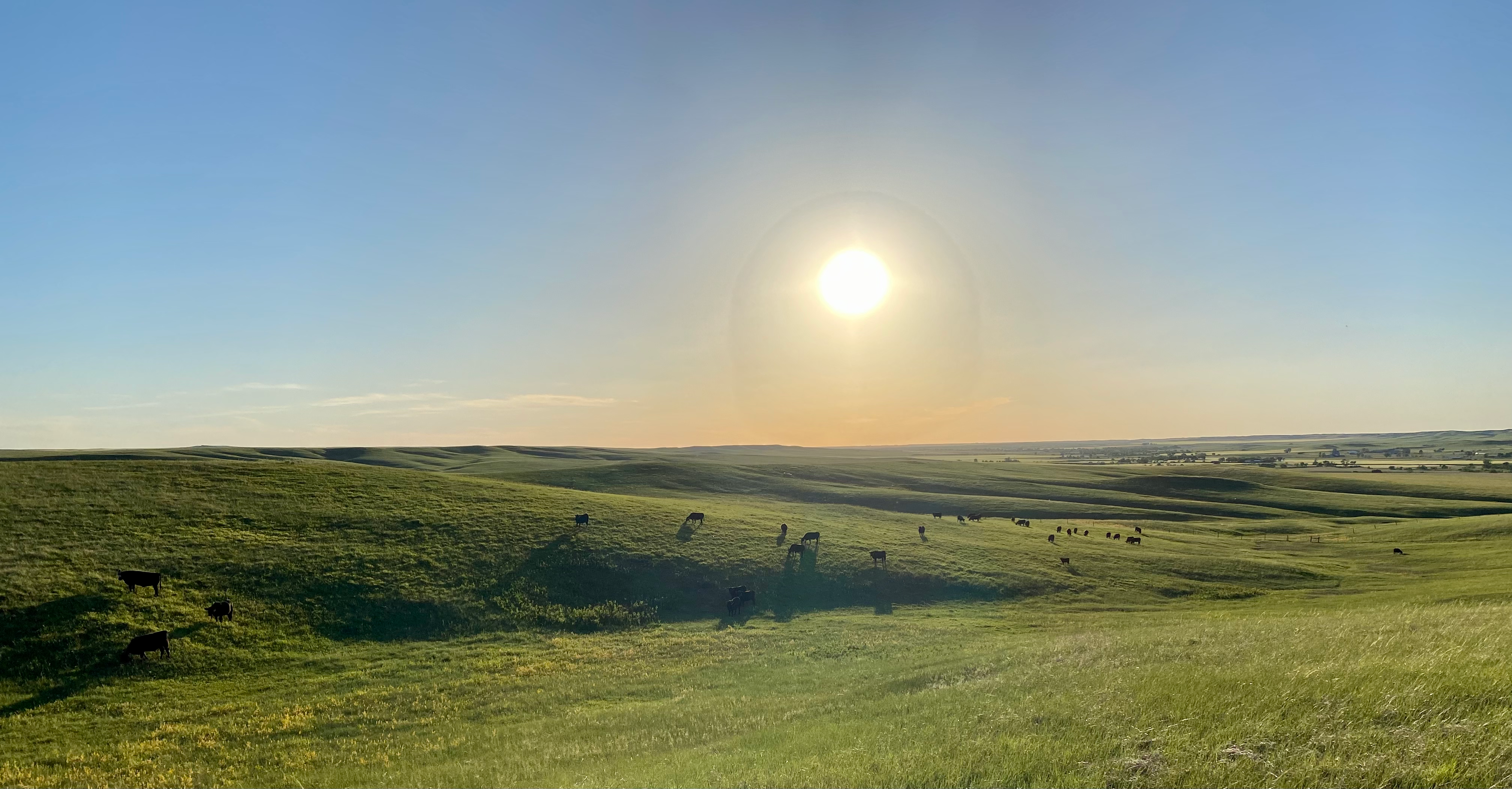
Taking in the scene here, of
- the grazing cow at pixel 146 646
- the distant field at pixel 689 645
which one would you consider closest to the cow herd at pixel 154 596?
the grazing cow at pixel 146 646

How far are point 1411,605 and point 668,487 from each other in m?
71.4

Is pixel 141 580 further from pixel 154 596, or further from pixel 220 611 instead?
pixel 220 611

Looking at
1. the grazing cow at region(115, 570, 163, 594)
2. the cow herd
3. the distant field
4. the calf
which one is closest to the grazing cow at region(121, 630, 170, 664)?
the cow herd

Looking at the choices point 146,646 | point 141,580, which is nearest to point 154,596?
point 141,580

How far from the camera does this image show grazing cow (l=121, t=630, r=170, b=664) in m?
25.7

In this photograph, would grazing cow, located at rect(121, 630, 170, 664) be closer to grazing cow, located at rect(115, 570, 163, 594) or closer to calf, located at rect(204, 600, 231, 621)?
calf, located at rect(204, 600, 231, 621)

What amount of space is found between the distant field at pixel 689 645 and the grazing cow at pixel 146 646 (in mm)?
557

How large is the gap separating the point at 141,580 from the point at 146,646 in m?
7.22

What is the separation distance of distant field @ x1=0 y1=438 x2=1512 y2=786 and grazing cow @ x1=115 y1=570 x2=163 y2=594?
51 cm

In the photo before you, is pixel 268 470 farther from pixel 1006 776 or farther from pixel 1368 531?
pixel 1368 531

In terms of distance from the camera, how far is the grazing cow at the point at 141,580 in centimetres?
3091

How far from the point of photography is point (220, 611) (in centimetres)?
2977

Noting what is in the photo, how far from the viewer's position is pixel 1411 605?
102ft

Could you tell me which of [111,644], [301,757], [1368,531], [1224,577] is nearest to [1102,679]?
[301,757]
